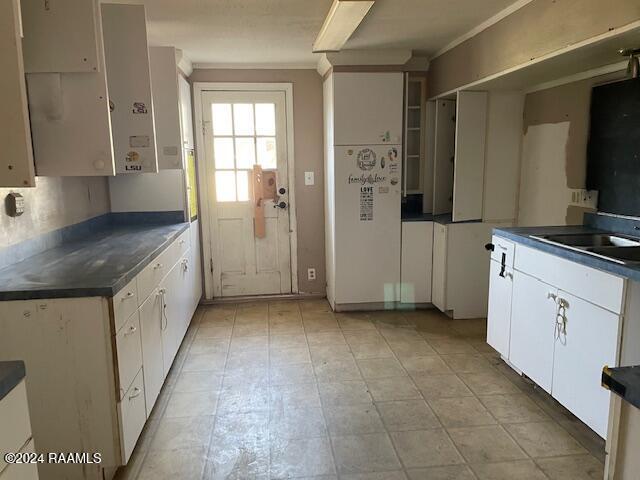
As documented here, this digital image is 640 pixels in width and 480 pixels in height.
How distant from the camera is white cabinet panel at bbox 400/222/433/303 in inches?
163

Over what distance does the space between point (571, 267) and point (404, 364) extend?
4.47ft

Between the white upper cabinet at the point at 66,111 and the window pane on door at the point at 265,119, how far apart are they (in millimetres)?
2396

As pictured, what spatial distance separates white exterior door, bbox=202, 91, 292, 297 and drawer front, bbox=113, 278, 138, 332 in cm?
240

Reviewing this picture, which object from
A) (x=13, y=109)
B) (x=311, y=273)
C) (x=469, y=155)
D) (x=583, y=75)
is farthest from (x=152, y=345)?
(x=583, y=75)

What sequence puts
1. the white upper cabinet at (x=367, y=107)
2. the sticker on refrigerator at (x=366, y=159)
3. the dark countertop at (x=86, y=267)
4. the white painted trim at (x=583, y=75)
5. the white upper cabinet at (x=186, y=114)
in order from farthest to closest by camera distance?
the sticker on refrigerator at (x=366, y=159)
the white upper cabinet at (x=367, y=107)
the white upper cabinet at (x=186, y=114)
the white painted trim at (x=583, y=75)
the dark countertop at (x=86, y=267)

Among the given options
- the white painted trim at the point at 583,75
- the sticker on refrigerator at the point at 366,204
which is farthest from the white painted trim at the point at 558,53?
the sticker on refrigerator at the point at 366,204

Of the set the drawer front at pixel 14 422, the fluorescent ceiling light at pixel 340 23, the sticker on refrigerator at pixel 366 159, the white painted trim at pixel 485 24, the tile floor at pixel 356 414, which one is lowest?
the tile floor at pixel 356 414

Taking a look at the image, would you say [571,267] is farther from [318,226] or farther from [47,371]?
[318,226]

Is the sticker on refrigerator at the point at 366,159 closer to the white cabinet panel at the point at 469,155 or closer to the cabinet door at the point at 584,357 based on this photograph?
the white cabinet panel at the point at 469,155

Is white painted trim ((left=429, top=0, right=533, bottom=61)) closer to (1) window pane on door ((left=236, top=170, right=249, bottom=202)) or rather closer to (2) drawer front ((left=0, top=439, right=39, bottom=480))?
(1) window pane on door ((left=236, top=170, right=249, bottom=202))

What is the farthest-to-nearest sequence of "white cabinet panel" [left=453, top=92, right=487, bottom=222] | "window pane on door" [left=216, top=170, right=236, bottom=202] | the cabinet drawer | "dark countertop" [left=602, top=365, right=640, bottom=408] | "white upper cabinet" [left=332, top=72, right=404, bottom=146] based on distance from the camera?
"window pane on door" [left=216, top=170, right=236, bottom=202] → "white upper cabinet" [left=332, top=72, right=404, bottom=146] → "white cabinet panel" [left=453, top=92, right=487, bottom=222] → the cabinet drawer → "dark countertop" [left=602, top=365, right=640, bottom=408]

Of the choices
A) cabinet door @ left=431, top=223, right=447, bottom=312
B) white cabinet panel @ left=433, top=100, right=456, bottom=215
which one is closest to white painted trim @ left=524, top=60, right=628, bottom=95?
white cabinet panel @ left=433, top=100, right=456, bottom=215

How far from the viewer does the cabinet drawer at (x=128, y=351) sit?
1.95 m

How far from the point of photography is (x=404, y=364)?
317cm
